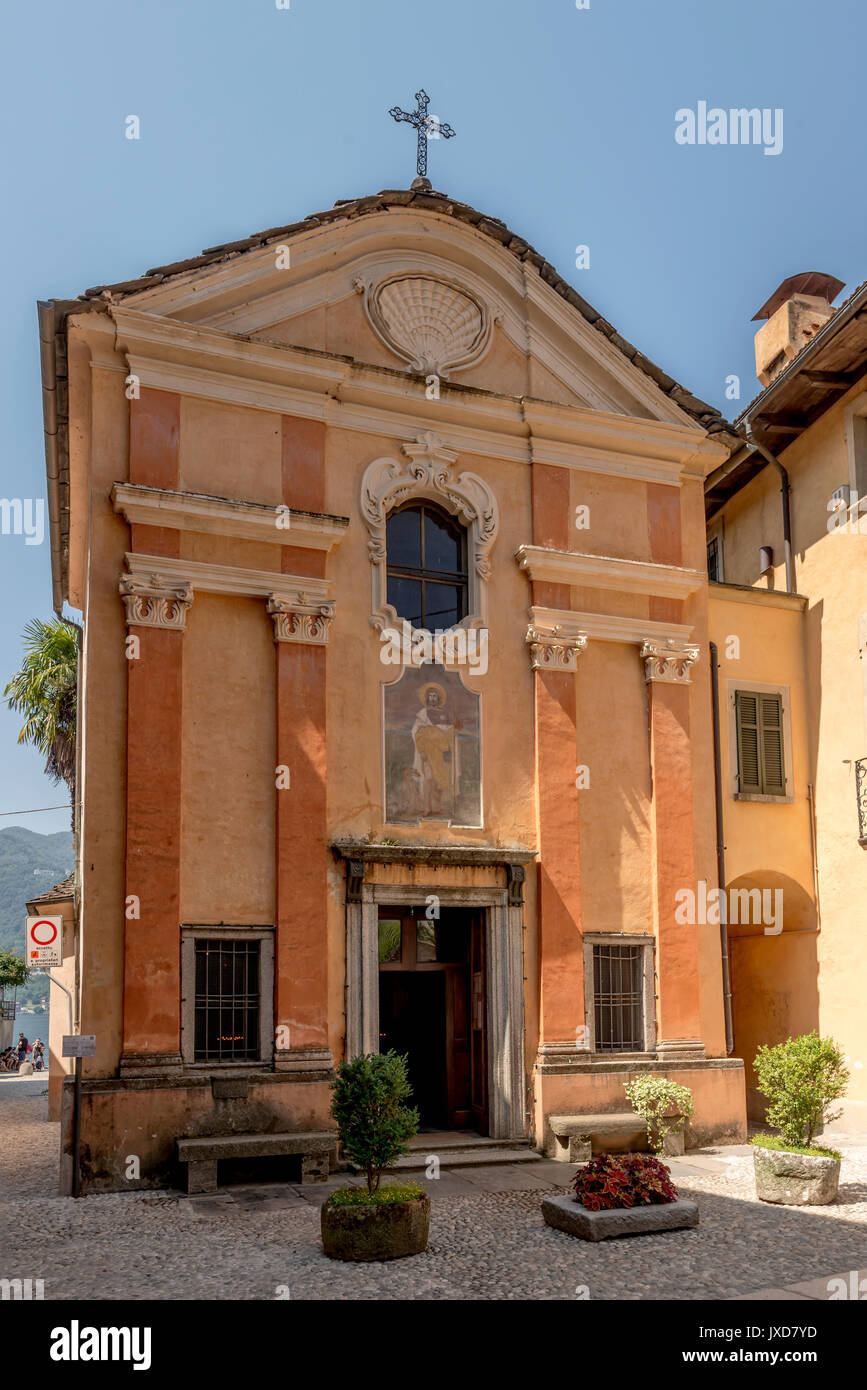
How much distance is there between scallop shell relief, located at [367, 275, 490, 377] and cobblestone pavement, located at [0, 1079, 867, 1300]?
986 centimetres

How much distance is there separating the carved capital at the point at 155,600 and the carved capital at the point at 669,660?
19.9 ft

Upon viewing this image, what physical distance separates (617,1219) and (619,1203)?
28 centimetres

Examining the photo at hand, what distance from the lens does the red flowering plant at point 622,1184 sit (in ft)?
34.4

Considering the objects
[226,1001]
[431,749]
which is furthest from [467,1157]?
[431,749]

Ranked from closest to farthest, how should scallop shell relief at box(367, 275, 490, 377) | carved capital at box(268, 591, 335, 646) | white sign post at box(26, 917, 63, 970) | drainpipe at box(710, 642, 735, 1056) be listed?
carved capital at box(268, 591, 335, 646)
scallop shell relief at box(367, 275, 490, 377)
drainpipe at box(710, 642, 735, 1056)
white sign post at box(26, 917, 63, 970)

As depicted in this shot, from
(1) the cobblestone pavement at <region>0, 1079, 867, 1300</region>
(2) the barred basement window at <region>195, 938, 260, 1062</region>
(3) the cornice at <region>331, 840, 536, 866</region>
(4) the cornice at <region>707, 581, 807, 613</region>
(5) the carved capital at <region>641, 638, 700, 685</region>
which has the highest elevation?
(4) the cornice at <region>707, 581, 807, 613</region>

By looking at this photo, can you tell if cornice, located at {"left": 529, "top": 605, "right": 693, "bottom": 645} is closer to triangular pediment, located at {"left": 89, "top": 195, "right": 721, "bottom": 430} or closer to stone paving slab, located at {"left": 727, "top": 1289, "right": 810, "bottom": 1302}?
triangular pediment, located at {"left": 89, "top": 195, "right": 721, "bottom": 430}

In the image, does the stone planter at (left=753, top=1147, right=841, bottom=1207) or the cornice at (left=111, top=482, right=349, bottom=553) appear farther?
the cornice at (left=111, top=482, right=349, bottom=553)

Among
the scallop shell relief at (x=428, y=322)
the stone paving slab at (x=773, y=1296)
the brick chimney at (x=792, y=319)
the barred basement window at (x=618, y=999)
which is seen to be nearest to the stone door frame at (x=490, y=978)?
the barred basement window at (x=618, y=999)

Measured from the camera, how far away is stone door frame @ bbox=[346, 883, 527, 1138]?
13.9 metres

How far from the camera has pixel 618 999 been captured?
50.9 ft

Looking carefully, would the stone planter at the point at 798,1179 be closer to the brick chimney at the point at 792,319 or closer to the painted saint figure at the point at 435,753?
the painted saint figure at the point at 435,753

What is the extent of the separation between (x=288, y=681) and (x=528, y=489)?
432 cm

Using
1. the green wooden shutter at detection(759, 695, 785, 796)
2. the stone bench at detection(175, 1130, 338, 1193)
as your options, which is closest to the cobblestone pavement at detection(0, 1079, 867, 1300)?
the stone bench at detection(175, 1130, 338, 1193)
